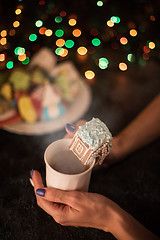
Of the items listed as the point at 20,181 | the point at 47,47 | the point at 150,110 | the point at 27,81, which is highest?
the point at 150,110

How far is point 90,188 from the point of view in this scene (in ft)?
2.49

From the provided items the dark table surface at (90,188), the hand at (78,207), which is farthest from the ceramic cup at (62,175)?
the dark table surface at (90,188)

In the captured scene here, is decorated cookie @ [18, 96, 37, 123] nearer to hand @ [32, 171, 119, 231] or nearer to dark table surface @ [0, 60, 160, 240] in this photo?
dark table surface @ [0, 60, 160, 240]

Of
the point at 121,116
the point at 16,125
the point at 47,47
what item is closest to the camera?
A: the point at 16,125

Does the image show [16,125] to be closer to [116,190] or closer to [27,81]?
[27,81]

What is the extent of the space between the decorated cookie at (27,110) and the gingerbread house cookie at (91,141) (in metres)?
0.45

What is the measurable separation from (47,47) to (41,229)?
100 centimetres

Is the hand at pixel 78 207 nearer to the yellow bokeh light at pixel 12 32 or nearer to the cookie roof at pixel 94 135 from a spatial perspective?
the cookie roof at pixel 94 135

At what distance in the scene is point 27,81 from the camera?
1.11m

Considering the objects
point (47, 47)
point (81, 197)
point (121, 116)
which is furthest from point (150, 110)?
point (47, 47)

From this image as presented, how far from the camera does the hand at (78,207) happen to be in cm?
59

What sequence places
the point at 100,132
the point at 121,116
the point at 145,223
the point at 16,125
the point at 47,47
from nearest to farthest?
1. the point at 100,132
2. the point at 145,223
3. the point at 16,125
4. the point at 121,116
5. the point at 47,47

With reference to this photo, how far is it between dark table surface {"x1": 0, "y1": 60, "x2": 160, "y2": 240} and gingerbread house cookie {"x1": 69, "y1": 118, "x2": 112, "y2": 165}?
234 mm

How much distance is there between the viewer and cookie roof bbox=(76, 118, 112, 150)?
21.5 inches
